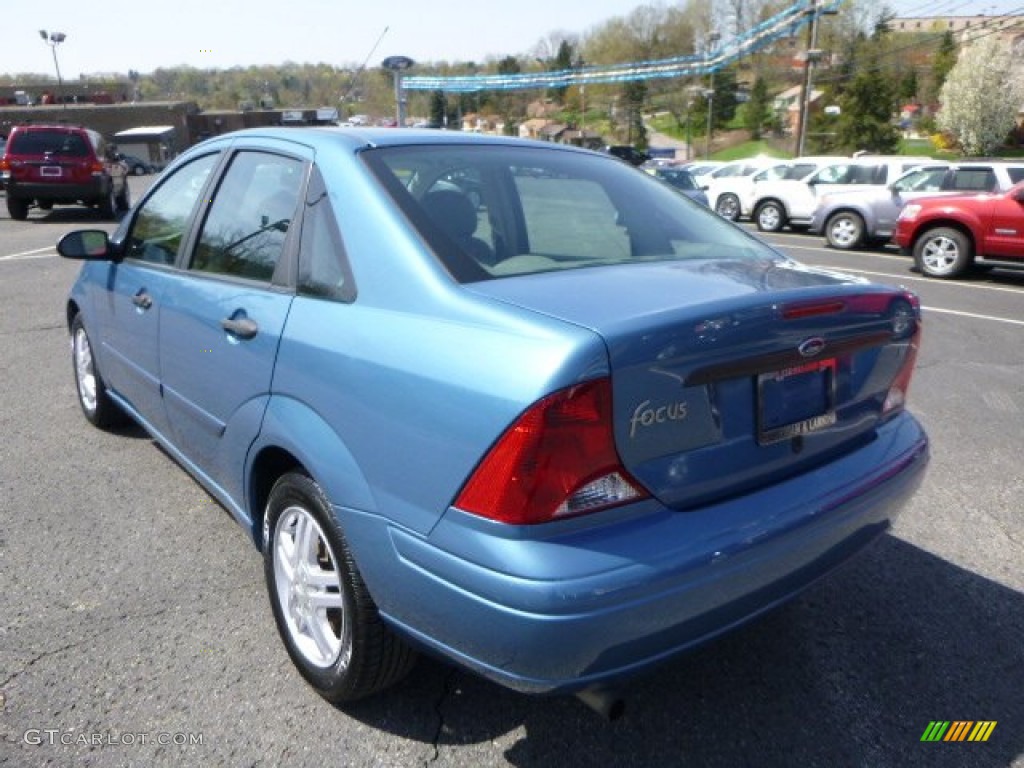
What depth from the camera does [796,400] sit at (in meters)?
2.09

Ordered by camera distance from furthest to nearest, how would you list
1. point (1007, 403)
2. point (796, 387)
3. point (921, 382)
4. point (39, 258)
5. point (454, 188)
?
1. point (39, 258)
2. point (921, 382)
3. point (1007, 403)
4. point (454, 188)
5. point (796, 387)

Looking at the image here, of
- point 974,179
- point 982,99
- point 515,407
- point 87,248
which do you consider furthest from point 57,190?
point 982,99

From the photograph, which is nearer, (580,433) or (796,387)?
(580,433)

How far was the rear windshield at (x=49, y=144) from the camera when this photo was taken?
15219mm

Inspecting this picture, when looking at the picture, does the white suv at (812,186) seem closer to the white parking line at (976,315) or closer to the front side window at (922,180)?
the front side window at (922,180)

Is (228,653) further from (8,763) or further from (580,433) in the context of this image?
(580,433)

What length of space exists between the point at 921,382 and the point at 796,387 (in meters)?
4.52

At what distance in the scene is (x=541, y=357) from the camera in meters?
1.68

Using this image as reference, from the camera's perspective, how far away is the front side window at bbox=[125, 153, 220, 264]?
3203 millimetres

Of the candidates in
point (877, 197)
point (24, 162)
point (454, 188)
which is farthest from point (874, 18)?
point (454, 188)

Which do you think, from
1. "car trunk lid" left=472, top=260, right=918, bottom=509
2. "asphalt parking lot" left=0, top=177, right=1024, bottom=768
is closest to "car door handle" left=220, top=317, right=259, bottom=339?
"car trunk lid" left=472, top=260, right=918, bottom=509

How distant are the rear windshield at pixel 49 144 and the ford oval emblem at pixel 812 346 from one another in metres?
16.9

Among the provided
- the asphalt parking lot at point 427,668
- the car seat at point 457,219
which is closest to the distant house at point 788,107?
the asphalt parking lot at point 427,668

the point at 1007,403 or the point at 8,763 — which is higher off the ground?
the point at 8,763
